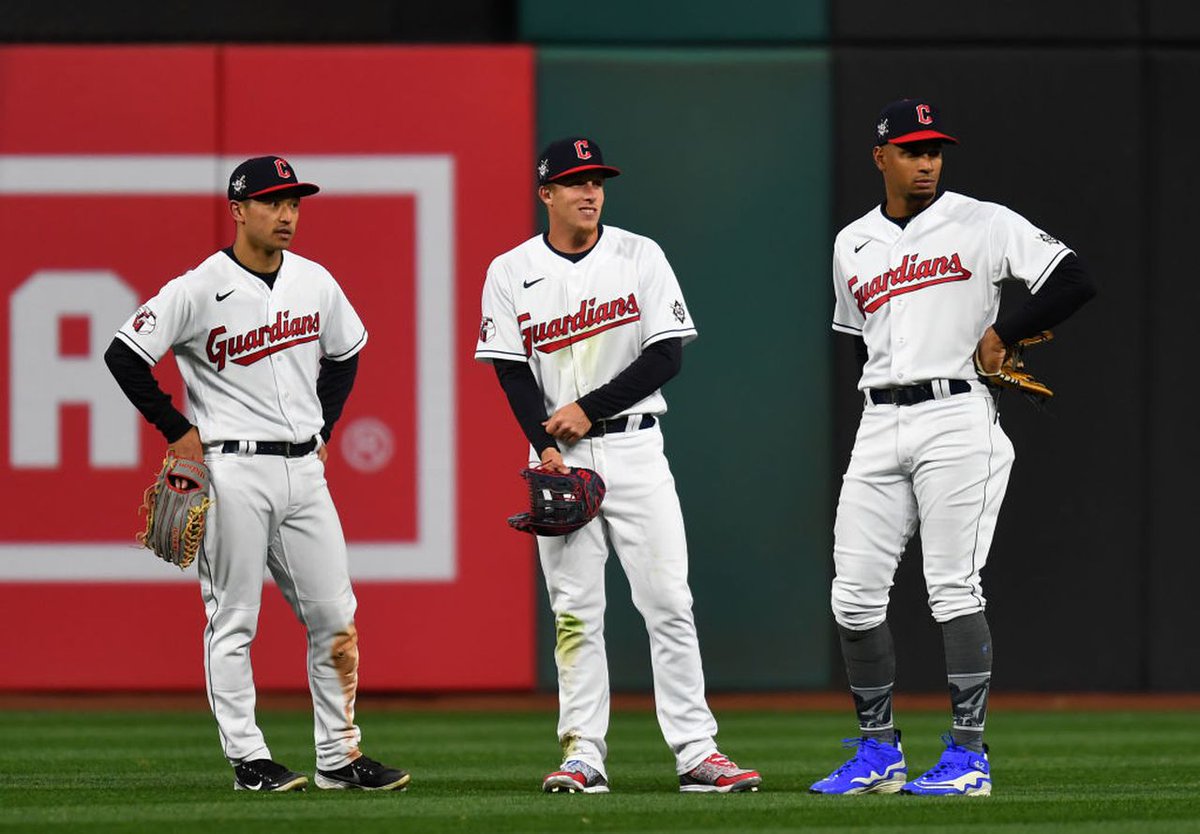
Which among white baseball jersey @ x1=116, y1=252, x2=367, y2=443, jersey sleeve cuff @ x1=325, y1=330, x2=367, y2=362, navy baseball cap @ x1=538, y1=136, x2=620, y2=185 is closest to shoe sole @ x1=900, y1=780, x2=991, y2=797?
navy baseball cap @ x1=538, y1=136, x2=620, y2=185

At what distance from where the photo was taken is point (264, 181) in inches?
222

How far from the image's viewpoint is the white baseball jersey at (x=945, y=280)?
17.3 feet

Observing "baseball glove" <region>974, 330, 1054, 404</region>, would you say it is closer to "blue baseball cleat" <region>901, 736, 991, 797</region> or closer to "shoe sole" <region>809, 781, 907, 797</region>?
"blue baseball cleat" <region>901, 736, 991, 797</region>

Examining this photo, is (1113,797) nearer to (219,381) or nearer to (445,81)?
(219,381)

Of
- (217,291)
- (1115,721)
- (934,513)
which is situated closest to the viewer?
(934,513)

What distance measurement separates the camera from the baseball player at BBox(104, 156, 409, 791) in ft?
18.2

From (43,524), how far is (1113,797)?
563cm

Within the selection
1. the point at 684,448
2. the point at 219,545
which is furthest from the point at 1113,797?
the point at 684,448

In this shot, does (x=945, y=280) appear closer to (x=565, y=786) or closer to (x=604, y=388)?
(x=604, y=388)

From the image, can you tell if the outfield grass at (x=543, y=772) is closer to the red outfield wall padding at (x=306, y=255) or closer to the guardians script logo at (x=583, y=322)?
the red outfield wall padding at (x=306, y=255)

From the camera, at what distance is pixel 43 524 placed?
912cm

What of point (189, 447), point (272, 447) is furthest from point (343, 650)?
point (189, 447)

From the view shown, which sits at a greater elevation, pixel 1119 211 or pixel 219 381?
pixel 1119 211

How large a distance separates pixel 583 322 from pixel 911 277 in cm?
97
